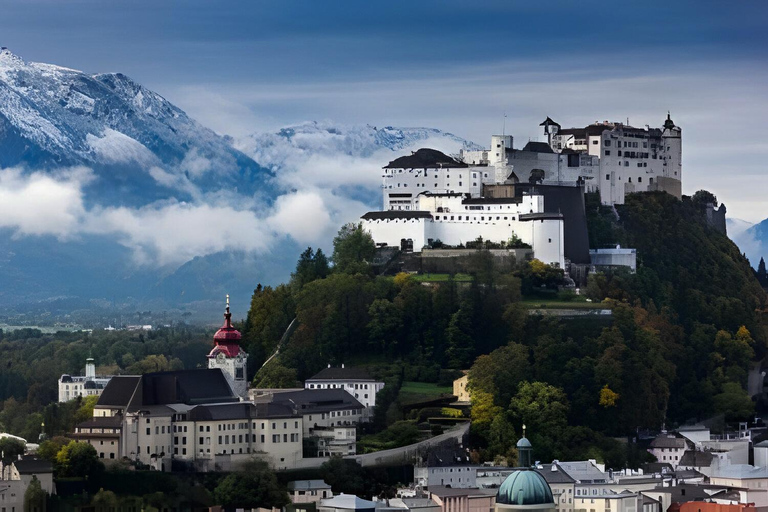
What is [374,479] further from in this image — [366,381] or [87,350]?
[87,350]

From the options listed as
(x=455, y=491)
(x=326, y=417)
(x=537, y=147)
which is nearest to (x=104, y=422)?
(x=326, y=417)

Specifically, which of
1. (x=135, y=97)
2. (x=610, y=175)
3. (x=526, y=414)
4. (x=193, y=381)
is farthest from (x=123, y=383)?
(x=135, y=97)

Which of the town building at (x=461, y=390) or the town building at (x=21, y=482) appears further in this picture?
the town building at (x=461, y=390)

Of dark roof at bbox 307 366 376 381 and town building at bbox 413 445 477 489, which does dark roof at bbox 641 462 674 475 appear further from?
dark roof at bbox 307 366 376 381

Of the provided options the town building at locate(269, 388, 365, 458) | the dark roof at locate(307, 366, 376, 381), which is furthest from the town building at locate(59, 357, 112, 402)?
the town building at locate(269, 388, 365, 458)

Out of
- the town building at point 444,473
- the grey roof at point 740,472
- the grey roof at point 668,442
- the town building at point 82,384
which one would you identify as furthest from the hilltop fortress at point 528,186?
the town building at point 444,473

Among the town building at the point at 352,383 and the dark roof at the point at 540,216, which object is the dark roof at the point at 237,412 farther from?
the dark roof at the point at 540,216
